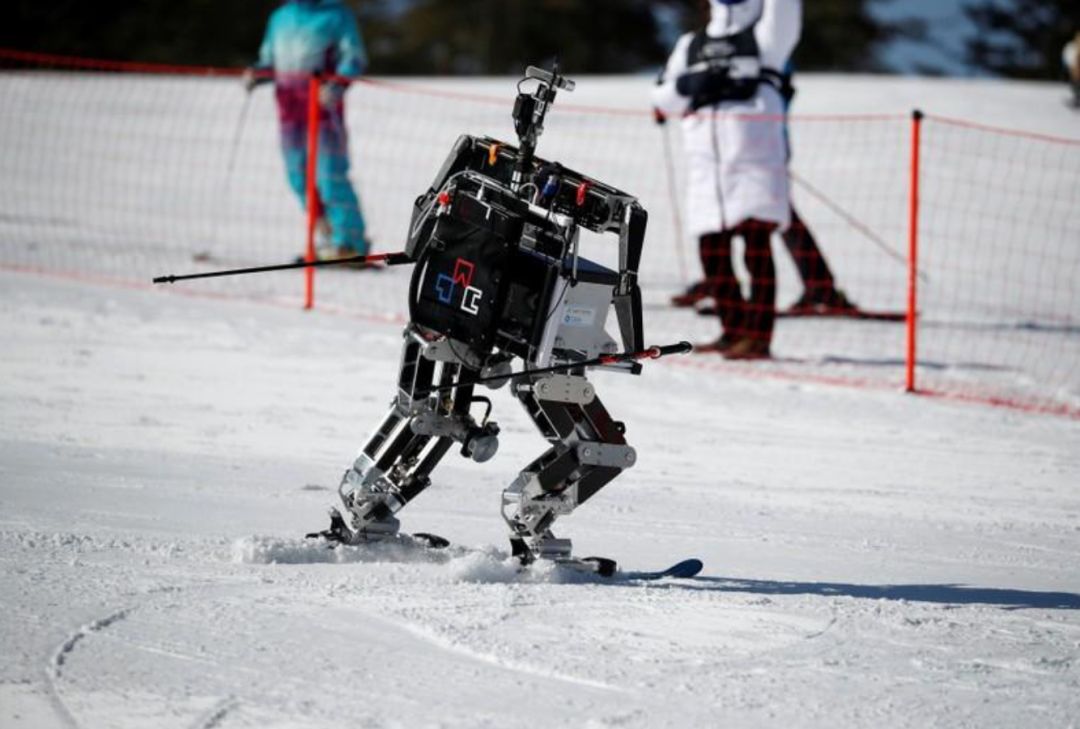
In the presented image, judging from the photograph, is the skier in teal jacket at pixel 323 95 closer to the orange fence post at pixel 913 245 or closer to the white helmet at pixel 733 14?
the white helmet at pixel 733 14

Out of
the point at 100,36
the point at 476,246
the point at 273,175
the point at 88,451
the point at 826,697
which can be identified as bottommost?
the point at 826,697

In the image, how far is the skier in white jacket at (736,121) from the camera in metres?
10.1

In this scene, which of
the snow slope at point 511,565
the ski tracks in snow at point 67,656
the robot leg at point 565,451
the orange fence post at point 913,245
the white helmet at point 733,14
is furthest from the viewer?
the white helmet at point 733,14

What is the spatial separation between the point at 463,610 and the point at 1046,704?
1.68m

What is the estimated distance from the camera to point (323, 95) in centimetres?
1220

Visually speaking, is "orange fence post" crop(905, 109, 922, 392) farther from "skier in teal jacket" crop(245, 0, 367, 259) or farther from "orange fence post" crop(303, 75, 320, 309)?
"skier in teal jacket" crop(245, 0, 367, 259)

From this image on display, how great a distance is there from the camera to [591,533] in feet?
21.4

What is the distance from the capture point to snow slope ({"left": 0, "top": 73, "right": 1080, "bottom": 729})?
4473 mm

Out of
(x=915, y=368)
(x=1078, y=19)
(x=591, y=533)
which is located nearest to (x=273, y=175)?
(x=915, y=368)

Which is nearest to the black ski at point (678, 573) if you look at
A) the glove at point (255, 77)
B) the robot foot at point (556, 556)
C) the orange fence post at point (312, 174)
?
the robot foot at point (556, 556)

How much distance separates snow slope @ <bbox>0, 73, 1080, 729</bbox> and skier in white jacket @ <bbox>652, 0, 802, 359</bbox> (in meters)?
0.89

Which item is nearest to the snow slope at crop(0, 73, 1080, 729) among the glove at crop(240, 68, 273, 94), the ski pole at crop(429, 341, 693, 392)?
the ski pole at crop(429, 341, 693, 392)

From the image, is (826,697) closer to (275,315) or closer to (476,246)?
(476,246)

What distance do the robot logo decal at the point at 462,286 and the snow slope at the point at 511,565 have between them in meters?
0.90
